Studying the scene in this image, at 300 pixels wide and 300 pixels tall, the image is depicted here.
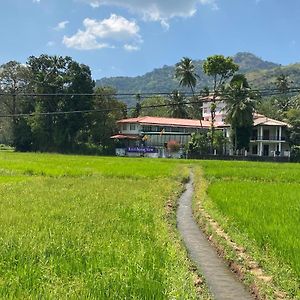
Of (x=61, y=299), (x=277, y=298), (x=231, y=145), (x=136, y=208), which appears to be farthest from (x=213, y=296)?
(x=231, y=145)

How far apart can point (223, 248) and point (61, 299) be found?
4.61 meters

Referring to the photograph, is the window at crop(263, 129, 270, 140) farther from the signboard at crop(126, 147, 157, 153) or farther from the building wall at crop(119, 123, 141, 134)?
the building wall at crop(119, 123, 141, 134)

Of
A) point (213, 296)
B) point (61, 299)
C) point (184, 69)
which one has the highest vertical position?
point (184, 69)

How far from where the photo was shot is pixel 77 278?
5926 mm

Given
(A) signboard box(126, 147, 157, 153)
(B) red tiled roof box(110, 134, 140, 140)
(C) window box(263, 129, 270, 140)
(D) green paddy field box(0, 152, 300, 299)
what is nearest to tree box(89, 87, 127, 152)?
(B) red tiled roof box(110, 134, 140, 140)

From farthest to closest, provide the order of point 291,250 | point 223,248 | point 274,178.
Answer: point 274,178 → point 223,248 → point 291,250

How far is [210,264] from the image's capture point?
8.18 metres

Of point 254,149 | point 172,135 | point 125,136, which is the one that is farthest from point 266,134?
point 125,136

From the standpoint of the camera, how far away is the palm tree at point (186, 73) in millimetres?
63906

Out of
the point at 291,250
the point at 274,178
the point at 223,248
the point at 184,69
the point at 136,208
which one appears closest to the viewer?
the point at 291,250

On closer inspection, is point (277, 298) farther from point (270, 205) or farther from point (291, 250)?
point (270, 205)

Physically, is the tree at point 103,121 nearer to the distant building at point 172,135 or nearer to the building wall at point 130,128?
the building wall at point 130,128

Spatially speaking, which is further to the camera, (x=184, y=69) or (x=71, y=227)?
(x=184, y=69)

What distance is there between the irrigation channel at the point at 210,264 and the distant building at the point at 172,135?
47064 mm
